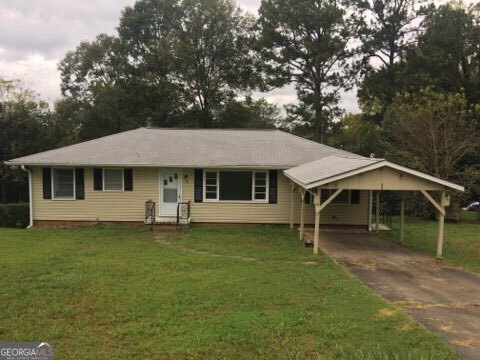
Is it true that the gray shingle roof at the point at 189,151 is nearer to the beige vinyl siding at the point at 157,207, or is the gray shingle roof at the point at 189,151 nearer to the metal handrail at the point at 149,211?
the beige vinyl siding at the point at 157,207

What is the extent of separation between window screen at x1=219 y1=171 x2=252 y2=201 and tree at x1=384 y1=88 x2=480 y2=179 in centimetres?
890

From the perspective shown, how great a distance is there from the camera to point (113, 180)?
15.4 m

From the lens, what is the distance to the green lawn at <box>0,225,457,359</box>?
499cm

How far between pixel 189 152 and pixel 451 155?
39.9 ft

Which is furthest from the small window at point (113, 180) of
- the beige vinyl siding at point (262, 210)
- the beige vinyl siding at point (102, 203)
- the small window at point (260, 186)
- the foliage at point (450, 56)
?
the foliage at point (450, 56)

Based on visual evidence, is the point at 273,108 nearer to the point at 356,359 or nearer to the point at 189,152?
the point at 189,152

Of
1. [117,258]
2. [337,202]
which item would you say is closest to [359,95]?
[337,202]

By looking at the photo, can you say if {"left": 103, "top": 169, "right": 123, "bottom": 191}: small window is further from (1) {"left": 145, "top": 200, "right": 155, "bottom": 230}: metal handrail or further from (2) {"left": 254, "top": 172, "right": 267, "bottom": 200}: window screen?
(2) {"left": 254, "top": 172, "right": 267, "bottom": 200}: window screen

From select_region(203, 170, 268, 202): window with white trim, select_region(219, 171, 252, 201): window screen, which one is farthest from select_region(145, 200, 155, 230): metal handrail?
select_region(219, 171, 252, 201): window screen

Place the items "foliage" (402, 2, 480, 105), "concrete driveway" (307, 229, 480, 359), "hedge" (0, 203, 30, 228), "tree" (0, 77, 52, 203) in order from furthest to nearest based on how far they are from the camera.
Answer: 1. "foliage" (402, 2, 480, 105)
2. "tree" (0, 77, 52, 203)
3. "hedge" (0, 203, 30, 228)
4. "concrete driveway" (307, 229, 480, 359)

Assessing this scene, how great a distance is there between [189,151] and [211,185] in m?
1.85

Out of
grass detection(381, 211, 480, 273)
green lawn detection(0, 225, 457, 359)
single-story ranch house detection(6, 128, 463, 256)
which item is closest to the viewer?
green lawn detection(0, 225, 457, 359)

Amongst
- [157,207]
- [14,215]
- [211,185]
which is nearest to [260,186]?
[211,185]

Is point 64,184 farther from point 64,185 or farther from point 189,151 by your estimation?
point 189,151
